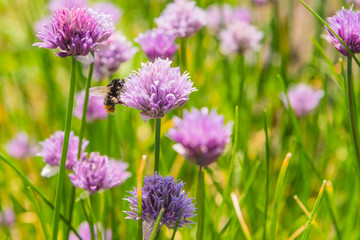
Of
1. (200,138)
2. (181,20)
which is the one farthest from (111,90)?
(181,20)

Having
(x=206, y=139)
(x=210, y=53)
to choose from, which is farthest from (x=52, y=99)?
(x=206, y=139)

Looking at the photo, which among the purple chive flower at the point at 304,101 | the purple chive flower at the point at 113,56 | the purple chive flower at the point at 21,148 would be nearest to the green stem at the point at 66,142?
the purple chive flower at the point at 113,56

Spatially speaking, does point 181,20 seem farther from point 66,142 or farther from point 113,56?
point 66,142

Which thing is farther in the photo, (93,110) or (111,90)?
(93,110)

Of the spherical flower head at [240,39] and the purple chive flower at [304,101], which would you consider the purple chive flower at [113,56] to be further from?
the purple chive flower at [304,101]

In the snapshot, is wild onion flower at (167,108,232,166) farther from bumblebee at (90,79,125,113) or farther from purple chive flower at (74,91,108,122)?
purple chive flower at (74,91,108,122)

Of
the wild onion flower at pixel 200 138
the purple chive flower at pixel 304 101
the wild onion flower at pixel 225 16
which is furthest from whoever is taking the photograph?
the wild onion flower at pixel 225 16
